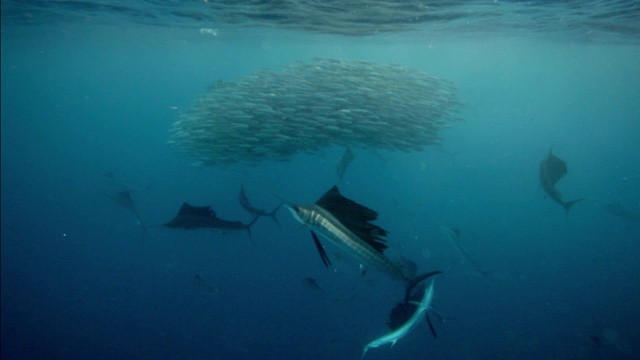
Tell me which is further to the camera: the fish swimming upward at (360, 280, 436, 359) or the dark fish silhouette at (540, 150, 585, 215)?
the dark fish silhouette at (540, 150, 585, 215)

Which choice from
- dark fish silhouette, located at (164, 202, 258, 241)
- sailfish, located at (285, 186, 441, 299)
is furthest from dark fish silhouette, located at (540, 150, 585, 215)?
sailfish, located at (285, 186, 441, 299)

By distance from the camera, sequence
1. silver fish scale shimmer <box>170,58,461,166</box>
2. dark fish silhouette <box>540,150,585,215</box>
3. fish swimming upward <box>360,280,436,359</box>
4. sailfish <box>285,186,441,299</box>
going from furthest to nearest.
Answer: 1. silver fish scale shimmer <box>170,58,461,166</box>
2. dark fish silhouette <box>540,150,585,215</box>
3. fish swimming upward <box>360,280,436,359</box>
4. sailfish <box>285,186,441,299</box>

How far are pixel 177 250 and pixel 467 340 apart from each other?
11266mm

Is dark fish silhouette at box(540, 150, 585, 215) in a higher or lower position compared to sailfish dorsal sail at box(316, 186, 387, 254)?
lower

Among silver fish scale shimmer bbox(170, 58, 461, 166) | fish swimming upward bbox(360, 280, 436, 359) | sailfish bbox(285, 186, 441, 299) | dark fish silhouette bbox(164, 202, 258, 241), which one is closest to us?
sailfish bbox(285, 186, 441, 299)

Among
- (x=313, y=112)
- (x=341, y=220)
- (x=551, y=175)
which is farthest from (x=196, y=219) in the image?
(x=551, y=175)

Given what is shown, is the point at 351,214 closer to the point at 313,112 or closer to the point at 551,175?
the point at 313,112

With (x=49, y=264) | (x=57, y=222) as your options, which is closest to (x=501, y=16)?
(x=49, y=264)

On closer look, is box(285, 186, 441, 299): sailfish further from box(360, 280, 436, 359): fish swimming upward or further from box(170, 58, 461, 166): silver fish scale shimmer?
box(170, 58, 461, 166): silver fish scale shimmer

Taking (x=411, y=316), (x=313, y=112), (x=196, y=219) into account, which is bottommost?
(x=196, y=219)

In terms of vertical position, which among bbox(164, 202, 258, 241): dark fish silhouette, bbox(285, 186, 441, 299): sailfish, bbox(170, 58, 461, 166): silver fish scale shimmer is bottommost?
bbox(164, 202, 258, 241): dark fish silhouette

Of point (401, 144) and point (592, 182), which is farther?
point (592, 182)

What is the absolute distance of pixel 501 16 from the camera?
584 inches

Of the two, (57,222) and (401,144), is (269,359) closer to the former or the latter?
(401,144)
